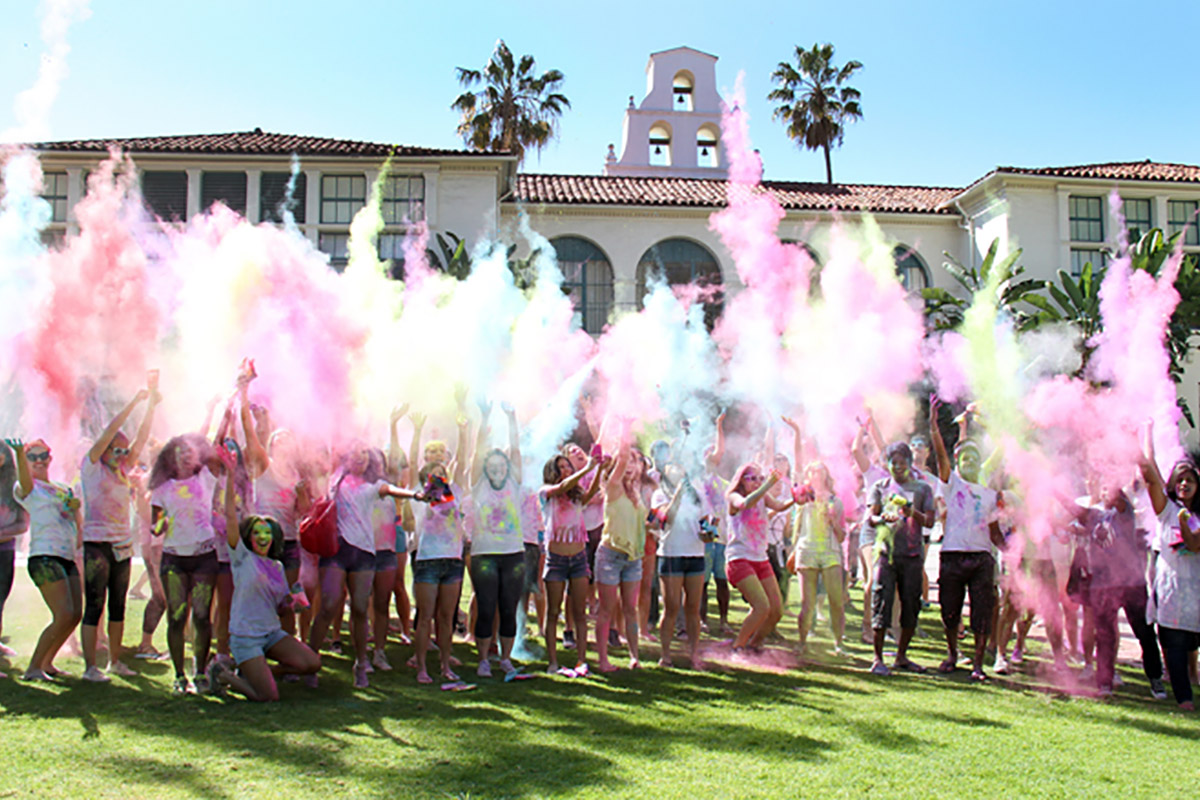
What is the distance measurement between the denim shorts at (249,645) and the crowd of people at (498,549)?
14 millimetres

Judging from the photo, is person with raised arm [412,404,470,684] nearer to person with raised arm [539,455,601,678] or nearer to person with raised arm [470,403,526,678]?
person with raised arm [470,403,526,678]

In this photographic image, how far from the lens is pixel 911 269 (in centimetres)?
2492

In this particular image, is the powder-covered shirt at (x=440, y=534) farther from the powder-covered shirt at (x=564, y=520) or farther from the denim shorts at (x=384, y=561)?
the powder-covered shirt at (x=564, y=520)

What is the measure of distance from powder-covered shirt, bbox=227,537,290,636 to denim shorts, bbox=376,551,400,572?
790mm

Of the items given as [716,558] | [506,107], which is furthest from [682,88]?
[716,558]

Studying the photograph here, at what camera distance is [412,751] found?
4719mm

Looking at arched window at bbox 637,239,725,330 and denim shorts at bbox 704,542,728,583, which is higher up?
arched window at bbox 637,239,725,330

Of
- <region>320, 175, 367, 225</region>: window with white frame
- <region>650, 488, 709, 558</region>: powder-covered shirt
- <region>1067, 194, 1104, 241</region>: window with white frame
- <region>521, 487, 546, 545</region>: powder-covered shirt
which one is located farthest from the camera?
<region>1067, 194, 1104, 241</region>: window with white frame

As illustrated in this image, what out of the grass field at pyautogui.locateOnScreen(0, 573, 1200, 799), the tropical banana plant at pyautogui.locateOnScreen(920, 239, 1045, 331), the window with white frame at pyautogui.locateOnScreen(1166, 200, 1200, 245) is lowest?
the grass field at pyautogui.locateOnScreen(0, 573, 1200, 799)

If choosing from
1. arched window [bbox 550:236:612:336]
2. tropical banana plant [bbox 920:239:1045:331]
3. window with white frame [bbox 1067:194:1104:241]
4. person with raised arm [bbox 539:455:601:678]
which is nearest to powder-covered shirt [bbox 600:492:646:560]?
person with raised arm [bbox 539:455:601:678]

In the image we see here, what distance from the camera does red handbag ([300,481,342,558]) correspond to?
630 cm

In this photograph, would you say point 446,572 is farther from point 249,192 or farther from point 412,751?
point 249,192

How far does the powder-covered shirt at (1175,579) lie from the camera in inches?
229

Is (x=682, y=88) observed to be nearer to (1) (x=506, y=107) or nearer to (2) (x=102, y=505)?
(1) (x=506, y=107)
